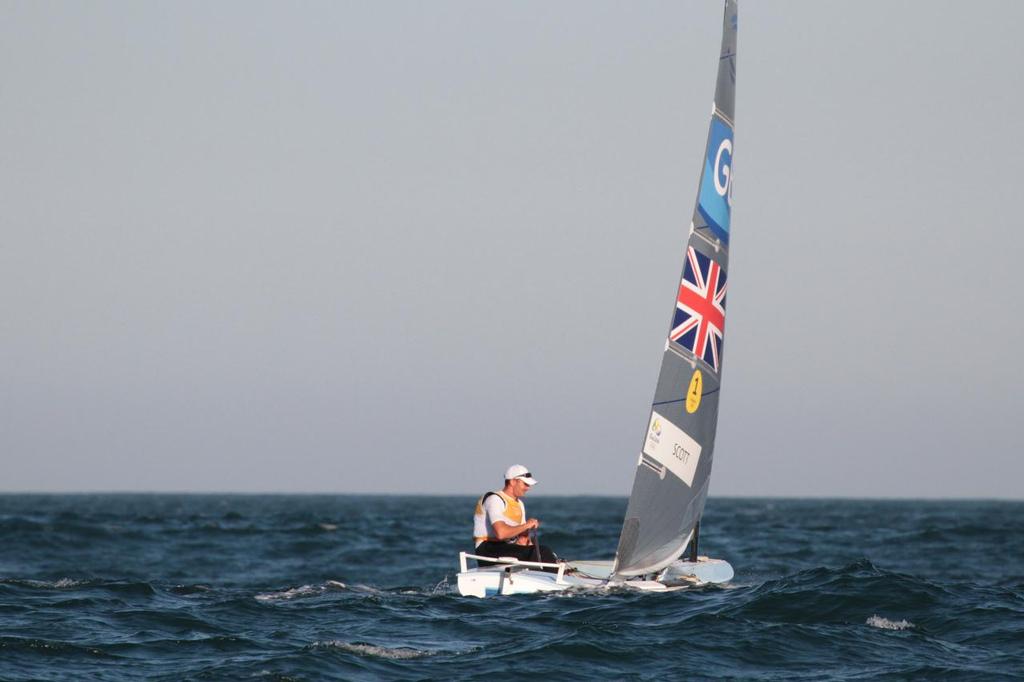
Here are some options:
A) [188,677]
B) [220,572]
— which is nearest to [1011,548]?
[220,572]

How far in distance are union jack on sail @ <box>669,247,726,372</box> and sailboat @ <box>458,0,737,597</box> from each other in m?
0.01

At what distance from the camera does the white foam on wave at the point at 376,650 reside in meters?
13.8

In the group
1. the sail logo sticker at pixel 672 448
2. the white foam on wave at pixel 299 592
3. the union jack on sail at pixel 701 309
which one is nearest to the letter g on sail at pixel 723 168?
the union jack on sail at pixel 701 309

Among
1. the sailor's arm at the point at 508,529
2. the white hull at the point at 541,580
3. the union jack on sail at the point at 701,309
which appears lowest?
the white hull at the point at 541,580

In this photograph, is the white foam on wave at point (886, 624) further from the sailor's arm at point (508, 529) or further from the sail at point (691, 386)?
the sailor's arm at point (508, 529)

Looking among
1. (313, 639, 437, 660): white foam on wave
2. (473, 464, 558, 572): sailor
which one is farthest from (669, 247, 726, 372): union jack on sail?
(313, 639, 437, 660): white foam on wave

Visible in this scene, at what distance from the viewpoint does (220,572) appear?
98.3 feet

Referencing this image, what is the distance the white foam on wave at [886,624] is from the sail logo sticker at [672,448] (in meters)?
3.22

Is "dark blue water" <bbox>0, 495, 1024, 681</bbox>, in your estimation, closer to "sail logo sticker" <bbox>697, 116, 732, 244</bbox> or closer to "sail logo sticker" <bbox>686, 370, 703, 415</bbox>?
"sail logo sticker" <bbox>686, 370, 703, 415</bbox>

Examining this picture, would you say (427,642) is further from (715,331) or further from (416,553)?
(416,553)

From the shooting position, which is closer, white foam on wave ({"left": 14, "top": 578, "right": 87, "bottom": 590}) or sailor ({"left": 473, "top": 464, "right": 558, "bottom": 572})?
sailor ({"left": 473, "top": 464, "right": 558, "bottom": 572})

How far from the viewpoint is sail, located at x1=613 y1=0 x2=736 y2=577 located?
59.7ft

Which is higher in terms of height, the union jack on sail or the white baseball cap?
the union jack on sail

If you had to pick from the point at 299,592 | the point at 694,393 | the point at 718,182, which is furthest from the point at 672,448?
the point at 299,592
